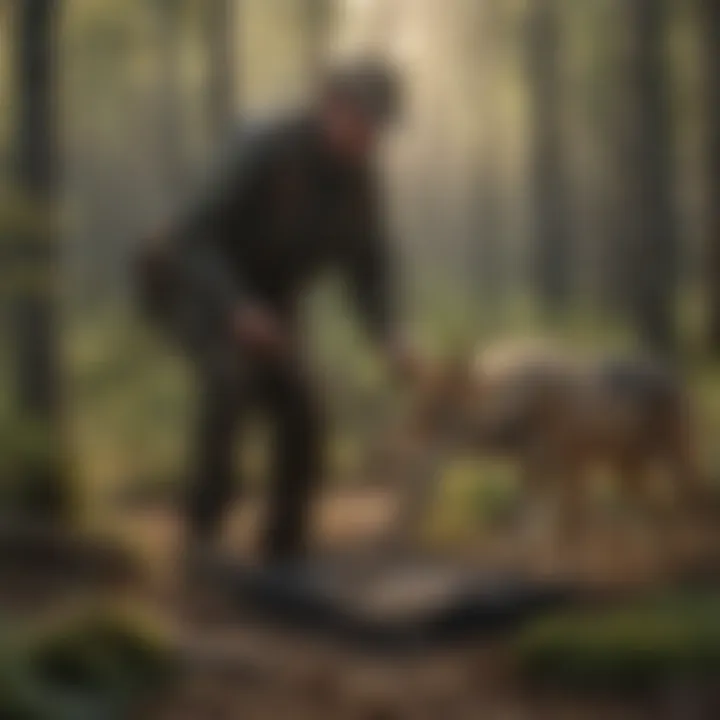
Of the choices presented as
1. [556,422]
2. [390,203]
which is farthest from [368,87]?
[556,422]

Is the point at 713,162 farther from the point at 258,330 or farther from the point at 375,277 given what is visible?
the point at 258,330

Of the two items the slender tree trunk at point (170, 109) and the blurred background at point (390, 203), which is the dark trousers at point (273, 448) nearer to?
the blurred background at point (390, 203)

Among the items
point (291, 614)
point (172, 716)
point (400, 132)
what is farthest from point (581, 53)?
point (172, 716)

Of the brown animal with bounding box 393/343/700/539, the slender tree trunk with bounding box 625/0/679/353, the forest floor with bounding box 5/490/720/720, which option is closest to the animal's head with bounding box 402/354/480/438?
the brown animal with bounding box 393/343/700/539

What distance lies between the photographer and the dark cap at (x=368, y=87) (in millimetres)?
1699

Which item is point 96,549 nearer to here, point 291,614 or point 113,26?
point 291,614

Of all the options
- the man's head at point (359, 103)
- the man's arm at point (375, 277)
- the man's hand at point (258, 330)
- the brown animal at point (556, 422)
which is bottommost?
the brown animal at point (556, 422)

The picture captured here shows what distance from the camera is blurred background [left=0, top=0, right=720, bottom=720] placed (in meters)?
1.68

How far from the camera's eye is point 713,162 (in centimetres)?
→ 183

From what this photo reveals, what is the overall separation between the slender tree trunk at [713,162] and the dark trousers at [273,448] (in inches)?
22.8

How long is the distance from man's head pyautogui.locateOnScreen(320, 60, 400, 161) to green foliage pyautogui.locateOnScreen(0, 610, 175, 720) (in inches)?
26.9

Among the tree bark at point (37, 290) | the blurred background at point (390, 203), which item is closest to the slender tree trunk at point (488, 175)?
the blurred background at point (390, 203)

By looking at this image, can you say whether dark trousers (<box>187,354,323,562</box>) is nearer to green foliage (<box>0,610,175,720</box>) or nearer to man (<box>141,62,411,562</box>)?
man (<box>141,62,411,562</box>)

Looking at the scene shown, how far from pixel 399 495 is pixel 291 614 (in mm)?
215
